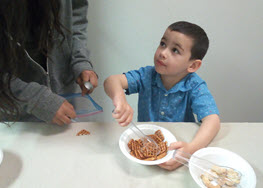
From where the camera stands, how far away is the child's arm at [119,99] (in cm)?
61

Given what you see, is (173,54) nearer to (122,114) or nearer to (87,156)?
(122,114)

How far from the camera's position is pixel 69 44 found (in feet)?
2.98

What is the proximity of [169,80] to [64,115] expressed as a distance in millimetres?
446

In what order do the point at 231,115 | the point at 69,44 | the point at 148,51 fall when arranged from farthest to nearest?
the point at 231,115
the point at 148,51
the point at 69,44

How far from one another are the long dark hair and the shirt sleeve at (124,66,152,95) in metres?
0.35

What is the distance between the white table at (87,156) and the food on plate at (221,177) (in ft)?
0.14

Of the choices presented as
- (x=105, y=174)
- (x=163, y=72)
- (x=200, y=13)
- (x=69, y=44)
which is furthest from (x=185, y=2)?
(x=105, y=174)

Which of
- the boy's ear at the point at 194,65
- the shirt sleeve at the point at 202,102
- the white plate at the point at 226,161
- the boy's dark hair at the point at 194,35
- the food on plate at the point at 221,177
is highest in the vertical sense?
the boy's dark hair at the point at 194,35

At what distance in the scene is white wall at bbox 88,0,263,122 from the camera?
1230 mm

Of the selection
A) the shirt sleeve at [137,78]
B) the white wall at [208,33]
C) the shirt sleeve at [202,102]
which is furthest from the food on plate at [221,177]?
the white wall at [208,33]

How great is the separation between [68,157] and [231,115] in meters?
1.45

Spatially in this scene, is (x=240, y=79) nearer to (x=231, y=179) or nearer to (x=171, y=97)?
(x=171, y=97)

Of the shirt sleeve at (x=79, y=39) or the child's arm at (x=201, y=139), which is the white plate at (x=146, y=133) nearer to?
the child's arm at (x=201, y=139)

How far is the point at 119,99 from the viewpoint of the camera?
0.69 meters
